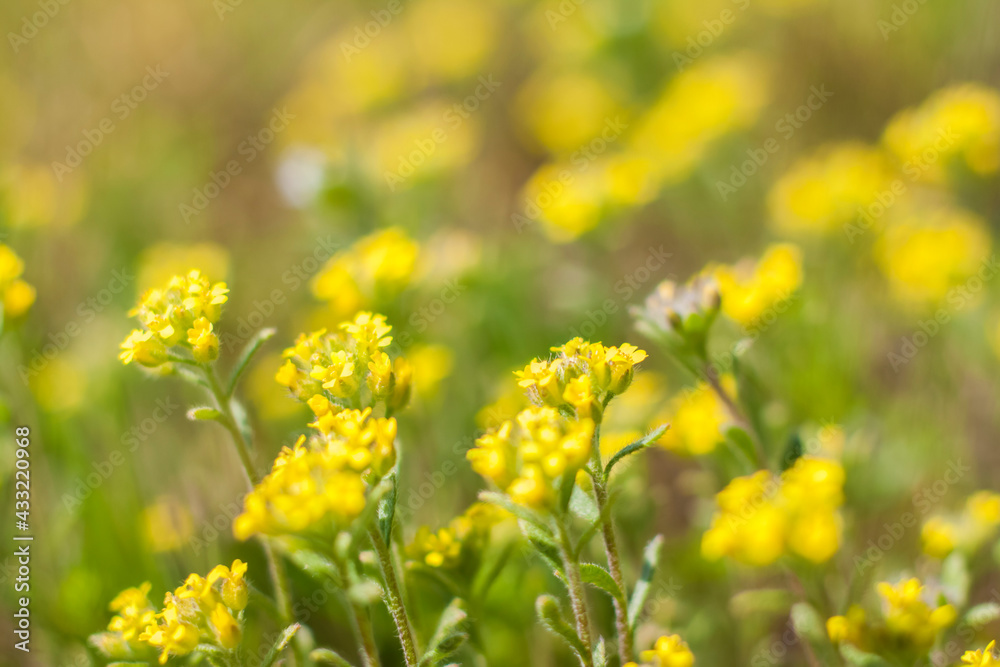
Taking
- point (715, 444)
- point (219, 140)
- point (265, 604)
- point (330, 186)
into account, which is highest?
point (219, 140)

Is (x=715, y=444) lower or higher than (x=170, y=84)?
lower

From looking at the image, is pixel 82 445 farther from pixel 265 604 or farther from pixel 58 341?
pixel 265 604

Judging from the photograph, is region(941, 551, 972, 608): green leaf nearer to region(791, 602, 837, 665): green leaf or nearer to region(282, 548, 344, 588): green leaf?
region(791, 602, 837, 665): green leaf

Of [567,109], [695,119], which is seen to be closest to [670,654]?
[695,119]

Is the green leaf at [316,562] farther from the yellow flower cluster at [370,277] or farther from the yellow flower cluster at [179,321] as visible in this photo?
the yellow flower cluster at [370,277]

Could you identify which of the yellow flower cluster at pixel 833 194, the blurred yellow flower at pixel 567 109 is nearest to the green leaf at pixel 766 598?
the yellow flower cluster at pixel 833 194

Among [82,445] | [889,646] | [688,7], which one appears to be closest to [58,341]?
[82,445]
